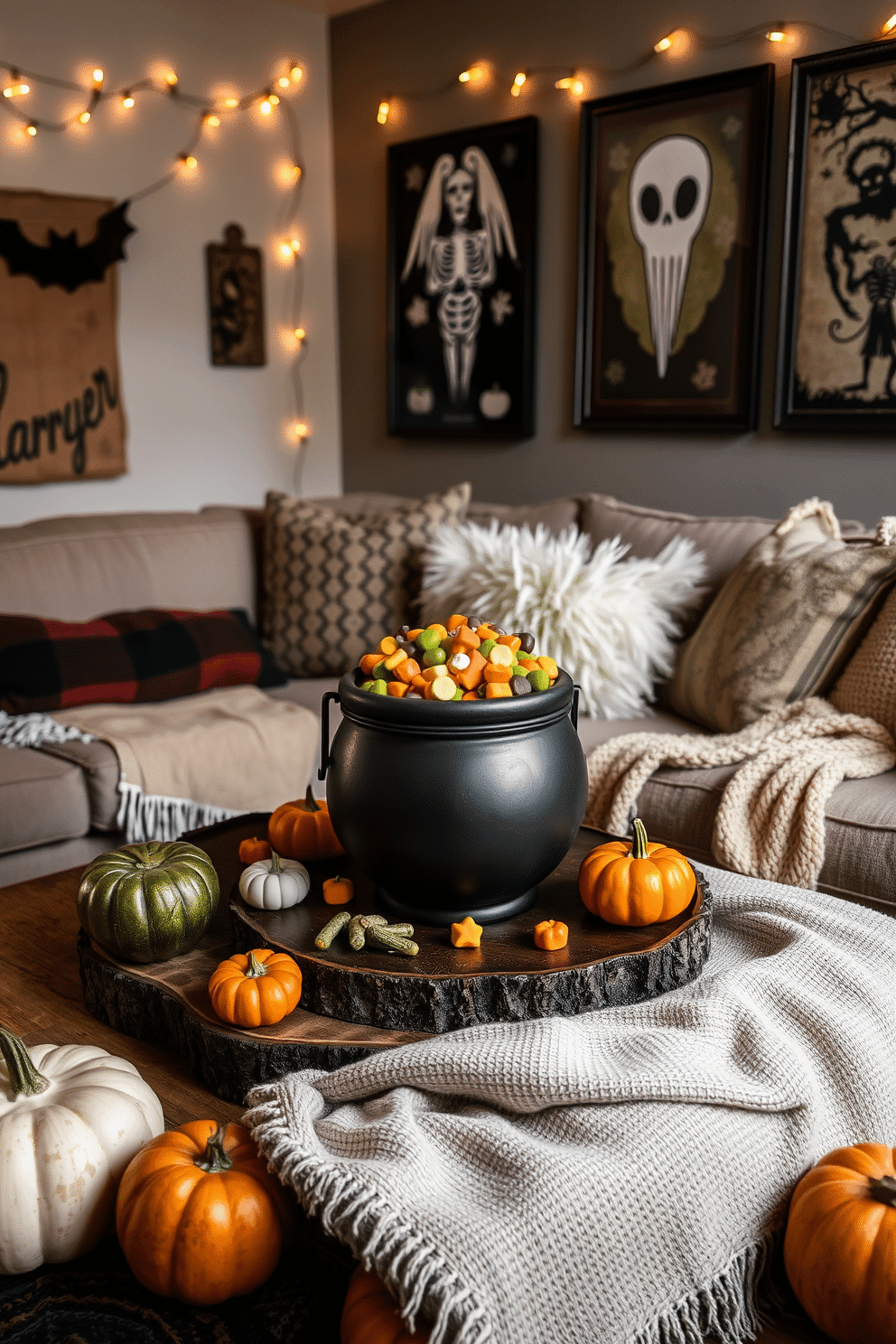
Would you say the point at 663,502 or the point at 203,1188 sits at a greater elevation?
the point at 663,502

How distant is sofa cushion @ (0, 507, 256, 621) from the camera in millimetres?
2979

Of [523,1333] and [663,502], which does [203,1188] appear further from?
[663,502]

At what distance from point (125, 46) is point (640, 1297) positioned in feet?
13.4

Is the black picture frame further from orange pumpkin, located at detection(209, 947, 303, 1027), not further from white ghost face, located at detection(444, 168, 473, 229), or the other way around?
orange pumpkin, located at detection(209, 947, 303, 1027)

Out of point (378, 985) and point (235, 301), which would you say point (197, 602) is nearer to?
point (235, 301)

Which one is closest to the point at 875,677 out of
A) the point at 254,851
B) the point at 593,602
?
the point at 593,602

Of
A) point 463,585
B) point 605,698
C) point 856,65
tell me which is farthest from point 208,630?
point 856,65

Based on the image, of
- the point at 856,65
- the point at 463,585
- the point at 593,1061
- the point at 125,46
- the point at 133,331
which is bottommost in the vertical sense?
the point at 593,1061

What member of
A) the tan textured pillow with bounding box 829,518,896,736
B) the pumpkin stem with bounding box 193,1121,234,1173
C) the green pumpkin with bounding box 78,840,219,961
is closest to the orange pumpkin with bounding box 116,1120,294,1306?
the pumpkin stem with bounding box 193,1121,234,1173

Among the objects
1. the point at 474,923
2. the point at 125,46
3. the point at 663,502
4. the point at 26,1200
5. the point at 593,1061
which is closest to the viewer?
the point at 26,1200

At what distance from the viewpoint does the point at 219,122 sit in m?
4.13

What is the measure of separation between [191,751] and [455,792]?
136 cm

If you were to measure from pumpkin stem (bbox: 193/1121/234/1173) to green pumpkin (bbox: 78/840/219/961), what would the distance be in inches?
15.6

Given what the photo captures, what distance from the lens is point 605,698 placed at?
8.75ft
